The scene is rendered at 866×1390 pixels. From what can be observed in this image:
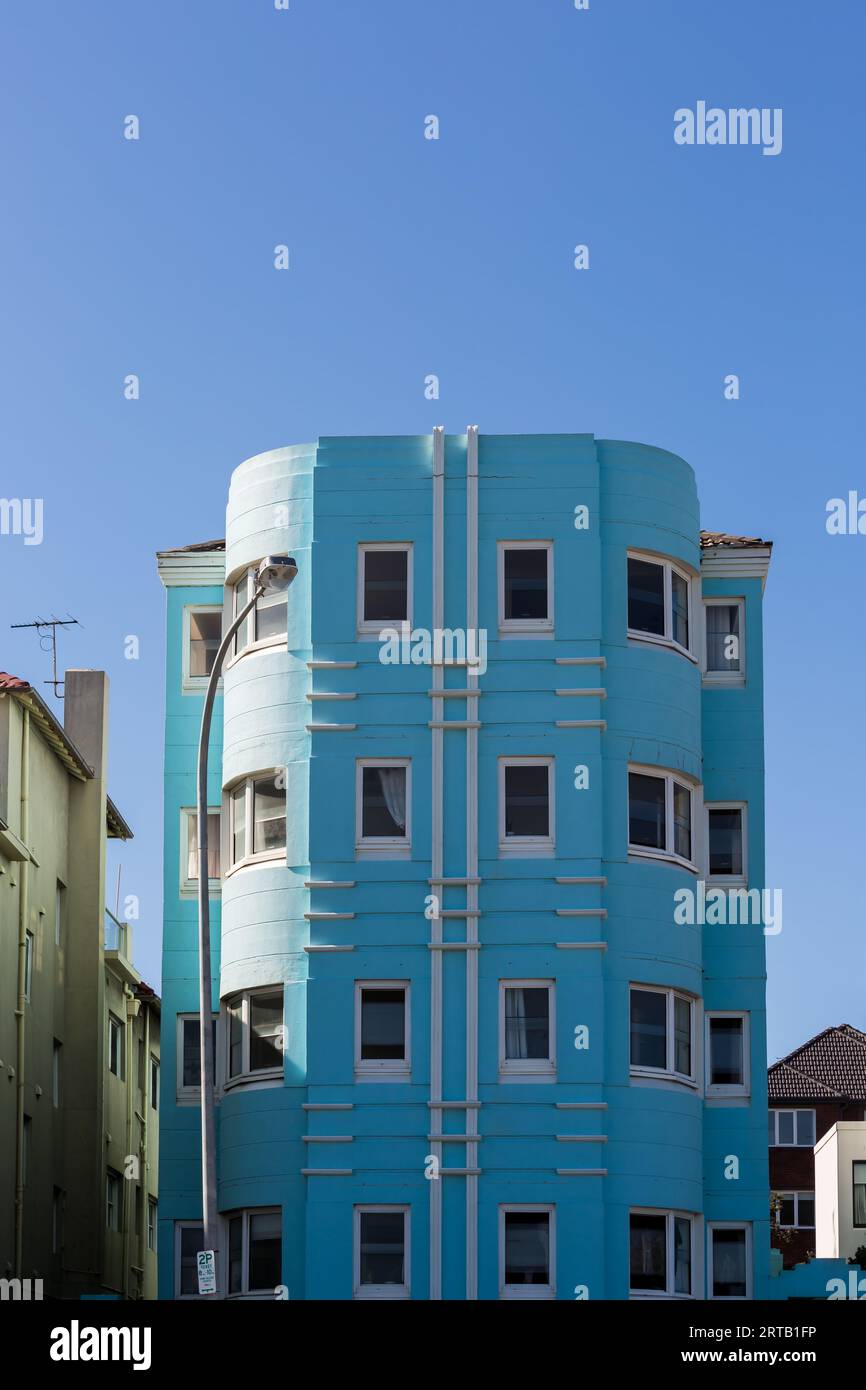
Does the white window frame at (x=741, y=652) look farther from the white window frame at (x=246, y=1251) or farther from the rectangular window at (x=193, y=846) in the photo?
the white window frame at (x=246, y=1251)

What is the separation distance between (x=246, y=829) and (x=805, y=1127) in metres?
55.0

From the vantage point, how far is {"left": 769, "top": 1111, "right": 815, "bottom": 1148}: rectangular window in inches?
3538

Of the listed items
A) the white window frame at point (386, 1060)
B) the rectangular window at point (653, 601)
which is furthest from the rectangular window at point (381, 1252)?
the rectangular window at point (653, 601)

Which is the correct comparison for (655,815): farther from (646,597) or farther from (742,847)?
(646,597)

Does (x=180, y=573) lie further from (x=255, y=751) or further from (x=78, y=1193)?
(x=78, y=1193)

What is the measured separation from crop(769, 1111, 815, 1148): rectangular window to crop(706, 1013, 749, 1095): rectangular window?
50761 millimetres

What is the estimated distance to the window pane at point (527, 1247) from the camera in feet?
121

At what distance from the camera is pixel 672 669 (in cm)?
3991

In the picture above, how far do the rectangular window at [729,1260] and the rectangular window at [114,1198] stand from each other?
62.7 feet

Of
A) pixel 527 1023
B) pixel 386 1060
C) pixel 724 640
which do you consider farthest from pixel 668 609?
pixel 386 1060

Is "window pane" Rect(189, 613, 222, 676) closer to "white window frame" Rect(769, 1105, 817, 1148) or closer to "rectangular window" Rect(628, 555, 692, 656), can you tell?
"rectangular window" Rect(628, 555, 692, 656)

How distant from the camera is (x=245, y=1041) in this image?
3881cm

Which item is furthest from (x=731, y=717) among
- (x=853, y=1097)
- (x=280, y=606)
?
(x=853, y=1097)

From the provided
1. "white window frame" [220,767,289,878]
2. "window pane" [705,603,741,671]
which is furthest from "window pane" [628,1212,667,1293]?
"window pane" [705,603,741,671]
